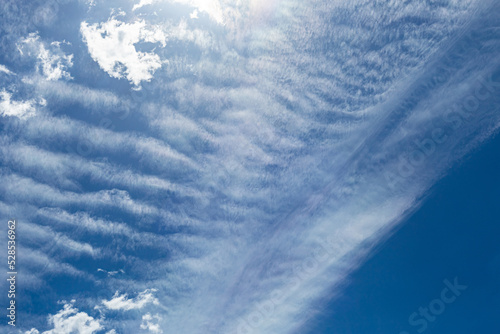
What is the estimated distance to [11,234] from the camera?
4494 centimetres

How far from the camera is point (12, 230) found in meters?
44.9

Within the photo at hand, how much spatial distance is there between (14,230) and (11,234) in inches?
28.0

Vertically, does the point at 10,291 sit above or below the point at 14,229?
below

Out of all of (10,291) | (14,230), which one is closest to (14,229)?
(14,230)

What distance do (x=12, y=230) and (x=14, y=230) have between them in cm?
24

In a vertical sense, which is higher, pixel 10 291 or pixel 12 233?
pixel 12 233

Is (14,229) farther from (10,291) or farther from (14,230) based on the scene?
(10,291)

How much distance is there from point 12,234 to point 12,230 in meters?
0.63

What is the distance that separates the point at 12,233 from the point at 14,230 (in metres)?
0.52

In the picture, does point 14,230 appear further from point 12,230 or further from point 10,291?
point 10,291

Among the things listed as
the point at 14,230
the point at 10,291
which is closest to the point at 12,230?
the point at 14,230

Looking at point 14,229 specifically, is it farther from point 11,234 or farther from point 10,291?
point 10,291

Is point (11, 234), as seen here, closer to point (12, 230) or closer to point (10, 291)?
point (12, 230)

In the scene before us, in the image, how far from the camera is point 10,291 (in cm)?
4525
